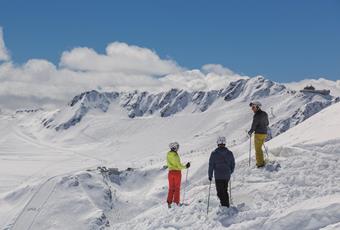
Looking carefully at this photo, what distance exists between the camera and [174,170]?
77.3 feet

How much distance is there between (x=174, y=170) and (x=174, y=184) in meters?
0.61

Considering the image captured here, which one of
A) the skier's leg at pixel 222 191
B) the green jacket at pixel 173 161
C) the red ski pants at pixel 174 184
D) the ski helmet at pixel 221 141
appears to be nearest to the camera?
the skier's leg at pixel 222 191

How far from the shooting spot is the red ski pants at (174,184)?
23578 millimetres

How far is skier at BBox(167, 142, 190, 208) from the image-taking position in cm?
2336

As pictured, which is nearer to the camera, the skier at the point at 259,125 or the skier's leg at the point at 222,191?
the skier's leg at the point at 222,191

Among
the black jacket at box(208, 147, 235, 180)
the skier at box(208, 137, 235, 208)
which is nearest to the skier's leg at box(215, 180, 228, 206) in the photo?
the skier at box(208, 137, 235, 208)

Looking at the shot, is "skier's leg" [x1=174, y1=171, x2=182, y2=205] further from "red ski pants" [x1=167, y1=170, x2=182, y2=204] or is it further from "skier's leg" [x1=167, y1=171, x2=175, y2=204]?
"skier's leg" [x1=167, y1=171, x2=175, y2=204]

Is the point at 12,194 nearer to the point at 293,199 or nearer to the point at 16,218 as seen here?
the point at 16,218

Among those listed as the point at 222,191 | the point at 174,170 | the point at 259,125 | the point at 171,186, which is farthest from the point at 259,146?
the point at 222,191

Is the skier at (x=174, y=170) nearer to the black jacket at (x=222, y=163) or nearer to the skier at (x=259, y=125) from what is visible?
the black jacket at (x=222, y=163)

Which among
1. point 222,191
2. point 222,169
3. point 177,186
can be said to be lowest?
point 222,191

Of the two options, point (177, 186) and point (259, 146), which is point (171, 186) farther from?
point (259, 146)

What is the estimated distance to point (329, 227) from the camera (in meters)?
16.6

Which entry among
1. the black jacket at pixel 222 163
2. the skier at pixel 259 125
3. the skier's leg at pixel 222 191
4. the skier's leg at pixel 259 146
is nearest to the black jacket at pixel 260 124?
the skier at pixel 259 125
